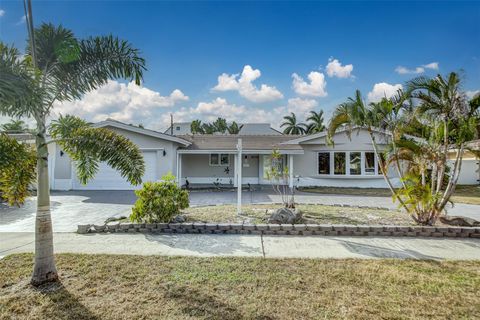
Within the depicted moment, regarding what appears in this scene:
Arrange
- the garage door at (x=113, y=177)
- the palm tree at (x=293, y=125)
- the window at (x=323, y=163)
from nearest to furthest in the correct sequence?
the garage door at (x=113, y=177)
the window at (x=323, y=163)
the palm tree at (x=293, y=125)

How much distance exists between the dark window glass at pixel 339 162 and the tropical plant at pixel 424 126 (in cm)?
1021

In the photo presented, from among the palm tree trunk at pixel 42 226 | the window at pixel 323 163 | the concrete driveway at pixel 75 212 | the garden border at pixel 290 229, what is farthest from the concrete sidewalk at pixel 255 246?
the window at pixel 323 163

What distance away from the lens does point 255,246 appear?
226 inches

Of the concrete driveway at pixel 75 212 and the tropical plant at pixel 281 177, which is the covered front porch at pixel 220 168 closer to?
the tropical plant at pixel 281 177

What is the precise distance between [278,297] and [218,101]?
21.1 m

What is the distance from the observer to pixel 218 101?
23.1 meters

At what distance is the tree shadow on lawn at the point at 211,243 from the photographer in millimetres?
5453

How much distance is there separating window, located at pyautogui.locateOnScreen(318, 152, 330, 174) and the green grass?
13607mm

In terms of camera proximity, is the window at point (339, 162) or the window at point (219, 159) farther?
the window at point (219, 159)

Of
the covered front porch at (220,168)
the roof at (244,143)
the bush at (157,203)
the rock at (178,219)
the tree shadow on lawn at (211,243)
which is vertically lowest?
the tree shadow on lawn at (211,243)

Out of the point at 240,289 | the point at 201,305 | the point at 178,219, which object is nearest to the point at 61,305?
the point at 201,305

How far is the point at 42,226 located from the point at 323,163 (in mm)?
17132

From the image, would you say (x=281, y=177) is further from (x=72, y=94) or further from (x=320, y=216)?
(x=72, y=94)

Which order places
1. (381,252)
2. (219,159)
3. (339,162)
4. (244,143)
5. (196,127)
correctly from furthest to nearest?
(196,127) → (219,159) → (244,143) → (339,162) → (381,252)
